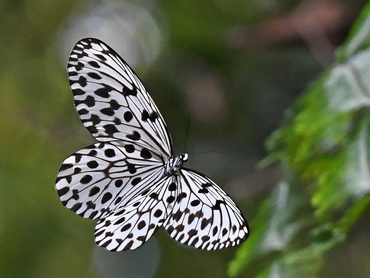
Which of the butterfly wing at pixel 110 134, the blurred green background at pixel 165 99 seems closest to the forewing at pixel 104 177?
the butterfly wing at pixel 110 134

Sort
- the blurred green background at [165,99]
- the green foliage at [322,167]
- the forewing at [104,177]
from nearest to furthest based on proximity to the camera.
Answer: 1. the forewing at [104,177]
2. the green foliage at [322,167]
3. the blurred green background at [165,99]

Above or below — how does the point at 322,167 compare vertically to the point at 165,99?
below

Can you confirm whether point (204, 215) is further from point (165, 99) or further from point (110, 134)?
point (165, 99)

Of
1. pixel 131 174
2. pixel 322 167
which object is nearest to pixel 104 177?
pixel 131 174

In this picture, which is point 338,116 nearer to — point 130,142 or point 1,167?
point 130,142

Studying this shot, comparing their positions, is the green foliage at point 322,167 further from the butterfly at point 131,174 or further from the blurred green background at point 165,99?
the blurred green background at point 165,99

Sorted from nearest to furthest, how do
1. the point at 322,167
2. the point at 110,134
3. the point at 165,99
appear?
the point at 110,134
the point at 322,167
the point at 165,99

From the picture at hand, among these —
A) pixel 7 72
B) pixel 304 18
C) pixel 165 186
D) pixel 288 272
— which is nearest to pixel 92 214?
pixel 165 186
